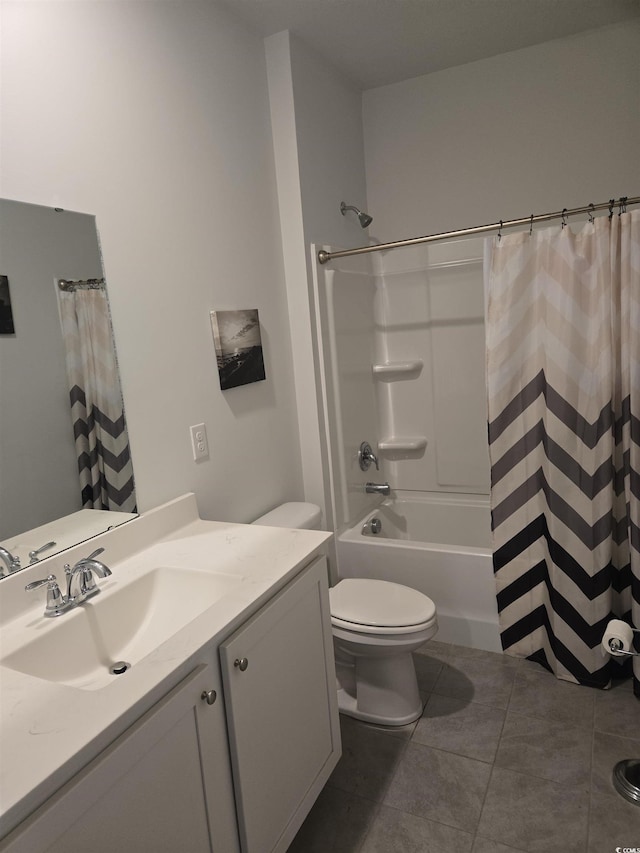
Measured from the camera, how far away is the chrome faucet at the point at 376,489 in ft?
9.98

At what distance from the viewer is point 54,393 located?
4.91 ft

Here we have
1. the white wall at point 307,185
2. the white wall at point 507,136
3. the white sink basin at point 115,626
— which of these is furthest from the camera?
the white wall at point 507,136

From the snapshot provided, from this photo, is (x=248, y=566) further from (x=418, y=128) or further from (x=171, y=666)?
(x=418, y=128)

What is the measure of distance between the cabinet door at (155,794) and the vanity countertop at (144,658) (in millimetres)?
26

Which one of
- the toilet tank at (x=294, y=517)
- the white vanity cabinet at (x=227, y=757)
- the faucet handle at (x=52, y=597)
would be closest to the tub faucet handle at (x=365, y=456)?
the toilet tank at (x=294, y=517)

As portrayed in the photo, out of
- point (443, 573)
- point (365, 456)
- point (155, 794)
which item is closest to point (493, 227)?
point (365, 456)

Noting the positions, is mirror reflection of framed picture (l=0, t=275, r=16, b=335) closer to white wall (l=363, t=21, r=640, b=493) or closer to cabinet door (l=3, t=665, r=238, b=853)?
cabinet door (l=3, t=665, r=238, b=853)

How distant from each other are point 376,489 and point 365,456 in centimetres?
19

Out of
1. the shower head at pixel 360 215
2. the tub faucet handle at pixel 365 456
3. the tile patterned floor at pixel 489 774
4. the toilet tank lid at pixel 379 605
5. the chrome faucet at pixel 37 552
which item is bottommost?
the tile patterned floor at pixel 489 774

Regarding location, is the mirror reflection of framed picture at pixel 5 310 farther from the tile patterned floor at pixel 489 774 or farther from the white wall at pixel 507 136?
the white wall at pixel 507 136

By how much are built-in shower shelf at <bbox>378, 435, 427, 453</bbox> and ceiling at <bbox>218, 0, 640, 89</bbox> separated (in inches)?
75.6

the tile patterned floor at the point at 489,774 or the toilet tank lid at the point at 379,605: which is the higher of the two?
the toilet tank lid at the point at 379,605

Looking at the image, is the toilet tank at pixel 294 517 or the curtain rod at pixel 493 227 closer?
the curtain rod at pixel 493 227

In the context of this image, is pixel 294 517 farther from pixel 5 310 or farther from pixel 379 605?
pixel 5 310
